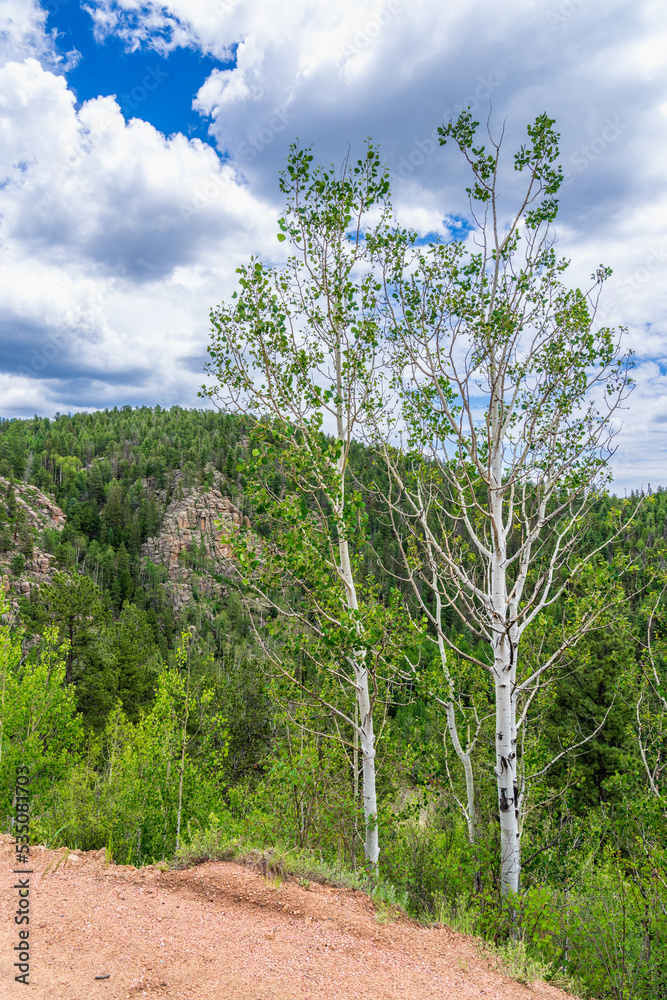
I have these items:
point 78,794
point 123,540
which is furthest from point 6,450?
point 78,794

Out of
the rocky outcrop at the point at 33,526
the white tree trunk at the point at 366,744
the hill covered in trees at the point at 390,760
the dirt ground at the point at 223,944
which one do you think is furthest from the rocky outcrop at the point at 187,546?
the dirt ground at the point at 223,944

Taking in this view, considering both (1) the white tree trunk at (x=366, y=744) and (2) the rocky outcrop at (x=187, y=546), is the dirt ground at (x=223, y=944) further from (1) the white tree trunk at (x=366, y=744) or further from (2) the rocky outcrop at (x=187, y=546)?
(2) the rocky outcrop at (x=187, y=546)

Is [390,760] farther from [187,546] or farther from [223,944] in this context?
[187,546]

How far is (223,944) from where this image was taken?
442 cm

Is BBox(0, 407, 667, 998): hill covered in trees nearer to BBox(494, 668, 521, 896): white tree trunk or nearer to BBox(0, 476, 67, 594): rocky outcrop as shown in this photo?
BBox(494, 668, 521, 896): white tree trunk

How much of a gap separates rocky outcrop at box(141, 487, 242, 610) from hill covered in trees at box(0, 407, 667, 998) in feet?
225

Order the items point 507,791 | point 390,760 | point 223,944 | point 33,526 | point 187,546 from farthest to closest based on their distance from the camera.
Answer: point 187,546 < point 33,526 < point 390,760 < point 507,791 < point 223,944

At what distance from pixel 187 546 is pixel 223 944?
112806 mm

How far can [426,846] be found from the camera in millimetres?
11688

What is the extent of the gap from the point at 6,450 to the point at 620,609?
131 meters

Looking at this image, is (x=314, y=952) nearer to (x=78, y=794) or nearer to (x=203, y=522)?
(x=78, y=794)

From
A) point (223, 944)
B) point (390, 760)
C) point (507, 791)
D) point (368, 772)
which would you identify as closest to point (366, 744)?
point (368, 772)

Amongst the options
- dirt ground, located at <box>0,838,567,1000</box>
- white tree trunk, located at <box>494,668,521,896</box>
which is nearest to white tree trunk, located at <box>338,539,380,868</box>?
dirt ground, located at <box>0,838,567,1000</box>

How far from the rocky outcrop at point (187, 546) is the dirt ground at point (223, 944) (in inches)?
3598
